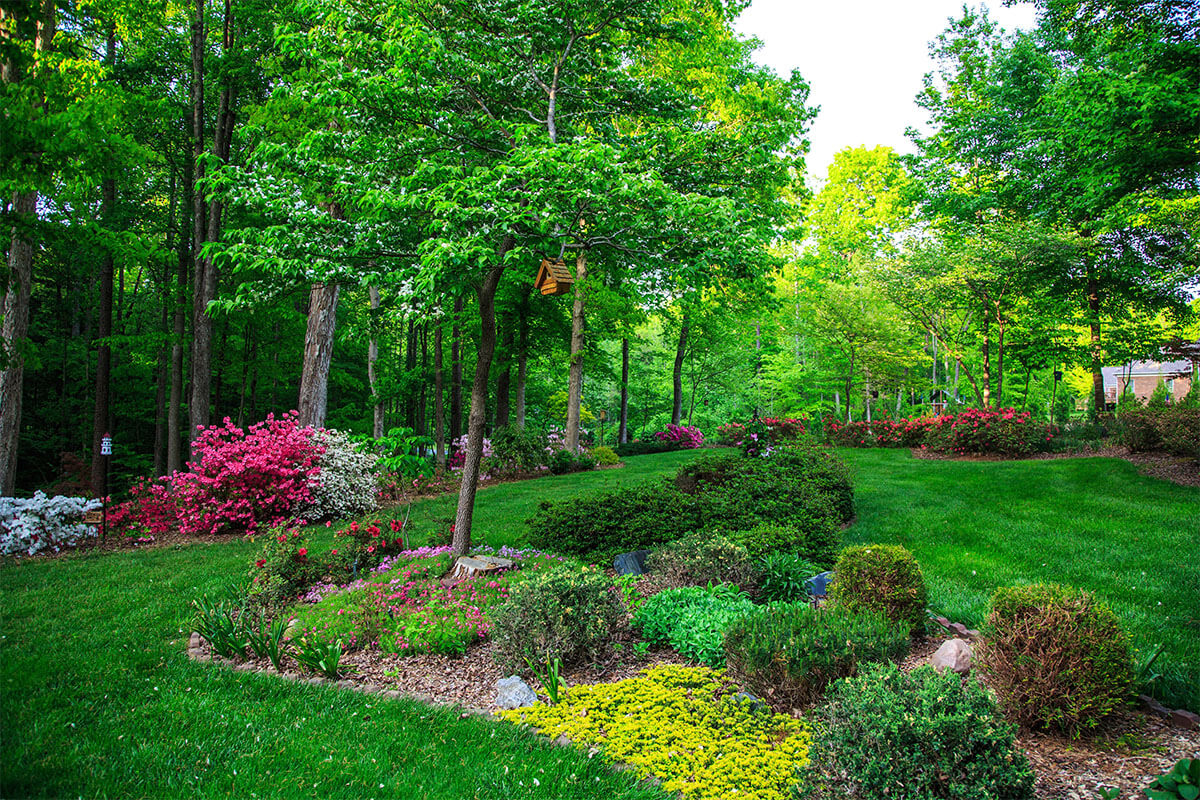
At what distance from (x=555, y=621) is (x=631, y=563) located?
2.13 metres

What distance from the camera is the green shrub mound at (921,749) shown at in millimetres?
2385

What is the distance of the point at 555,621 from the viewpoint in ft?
13.1

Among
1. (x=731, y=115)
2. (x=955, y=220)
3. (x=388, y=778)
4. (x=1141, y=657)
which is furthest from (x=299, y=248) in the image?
(x=955, y=220)

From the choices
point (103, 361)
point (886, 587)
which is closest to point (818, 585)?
point (886, 587)

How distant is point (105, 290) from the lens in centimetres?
1288

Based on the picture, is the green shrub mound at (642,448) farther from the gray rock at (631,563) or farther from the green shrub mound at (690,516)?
the gray rock at (631,563)

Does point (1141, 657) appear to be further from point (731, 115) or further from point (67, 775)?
point (731, 115)

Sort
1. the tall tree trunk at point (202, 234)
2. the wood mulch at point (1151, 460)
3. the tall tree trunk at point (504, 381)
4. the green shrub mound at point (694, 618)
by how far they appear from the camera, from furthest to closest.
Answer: the tall tree trunk at point (504, 381), the tall tree trunk at point (202, 234), the wood mulch at point (1151, 460), the green shrub mound at point (694, 618)

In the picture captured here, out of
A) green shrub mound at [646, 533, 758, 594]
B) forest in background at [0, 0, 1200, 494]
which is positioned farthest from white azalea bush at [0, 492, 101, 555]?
green shrub mound at [646, 533, 758, 594]

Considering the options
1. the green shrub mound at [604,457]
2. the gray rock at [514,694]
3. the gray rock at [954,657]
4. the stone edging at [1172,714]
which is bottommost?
the gray rock at [514,694]

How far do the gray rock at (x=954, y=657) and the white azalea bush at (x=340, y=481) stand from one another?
323 inches

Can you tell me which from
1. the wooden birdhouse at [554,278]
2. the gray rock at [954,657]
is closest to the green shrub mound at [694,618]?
the gray rock at [954,657]

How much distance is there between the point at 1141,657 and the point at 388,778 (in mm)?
4552

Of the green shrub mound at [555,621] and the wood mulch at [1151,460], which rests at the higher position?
the wood mulch at [1151,460]
